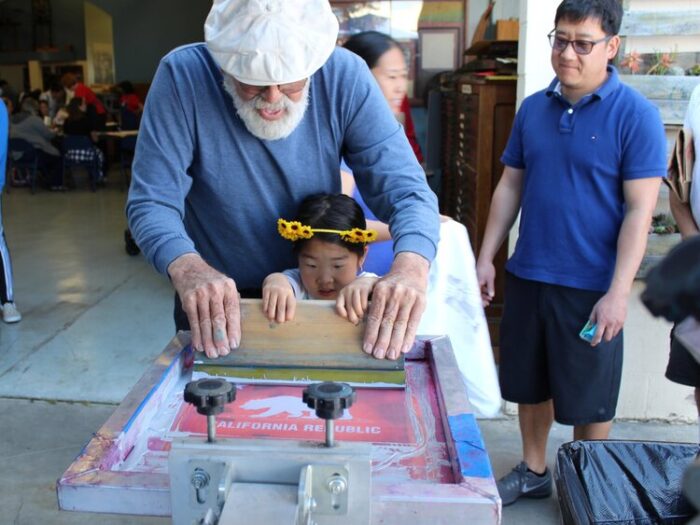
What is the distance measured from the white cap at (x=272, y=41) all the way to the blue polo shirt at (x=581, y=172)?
1.16 m

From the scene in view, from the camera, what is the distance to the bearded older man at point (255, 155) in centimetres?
156

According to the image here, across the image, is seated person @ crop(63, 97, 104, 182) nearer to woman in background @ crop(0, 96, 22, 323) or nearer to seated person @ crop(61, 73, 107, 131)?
seated person @ crop(61, 73, 107, 131)

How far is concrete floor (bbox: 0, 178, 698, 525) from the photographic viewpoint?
3.03 metres

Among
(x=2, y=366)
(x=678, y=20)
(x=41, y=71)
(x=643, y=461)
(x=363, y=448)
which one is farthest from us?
(x=41, y=71)

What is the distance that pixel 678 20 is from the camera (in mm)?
3150

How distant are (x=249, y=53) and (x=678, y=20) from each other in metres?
2.38

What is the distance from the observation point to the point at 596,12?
2.38 metres

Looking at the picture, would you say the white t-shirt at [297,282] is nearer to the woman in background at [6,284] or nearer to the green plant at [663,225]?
the green plant at [663,225]

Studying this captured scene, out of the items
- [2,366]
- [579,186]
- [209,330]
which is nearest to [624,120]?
[579,186]

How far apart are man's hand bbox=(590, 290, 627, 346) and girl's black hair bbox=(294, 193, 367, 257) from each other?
0.89 meters

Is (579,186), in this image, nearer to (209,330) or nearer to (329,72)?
(329,72)

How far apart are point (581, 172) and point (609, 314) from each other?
0.49 meters

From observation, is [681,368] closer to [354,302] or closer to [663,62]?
[663,62]

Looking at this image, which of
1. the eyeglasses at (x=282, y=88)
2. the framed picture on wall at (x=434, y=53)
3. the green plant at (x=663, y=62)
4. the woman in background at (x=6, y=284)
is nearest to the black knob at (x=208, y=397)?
the eyeglasses at (x=282, y=88)
